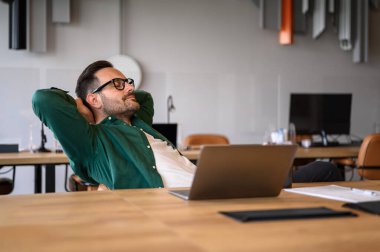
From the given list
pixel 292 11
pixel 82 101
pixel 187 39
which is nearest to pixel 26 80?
pixel 187 39

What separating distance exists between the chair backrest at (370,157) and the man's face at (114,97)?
2.68 metres

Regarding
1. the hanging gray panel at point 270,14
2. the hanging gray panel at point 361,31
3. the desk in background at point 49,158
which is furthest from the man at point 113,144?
the hanging gray panel at point 361,31

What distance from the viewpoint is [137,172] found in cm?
233

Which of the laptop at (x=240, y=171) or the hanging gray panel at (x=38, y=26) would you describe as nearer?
the laptop at (x=240, y=171)

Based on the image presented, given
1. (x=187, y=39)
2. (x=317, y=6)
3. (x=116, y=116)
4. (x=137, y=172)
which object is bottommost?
(x=137, y=172)

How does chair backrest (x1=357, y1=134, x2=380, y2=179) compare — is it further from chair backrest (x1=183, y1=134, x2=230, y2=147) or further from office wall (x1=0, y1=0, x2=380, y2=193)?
office wall (x1=0, y1=0, x2=380, y2=193)

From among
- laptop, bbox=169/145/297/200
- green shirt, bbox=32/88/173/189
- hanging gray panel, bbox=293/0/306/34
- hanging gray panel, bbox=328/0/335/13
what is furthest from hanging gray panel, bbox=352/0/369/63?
laptop, bbox=169/145/297/200

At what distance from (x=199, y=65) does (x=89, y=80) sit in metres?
4.54

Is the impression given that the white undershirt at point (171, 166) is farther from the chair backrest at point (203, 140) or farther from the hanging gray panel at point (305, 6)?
the hanging gray panel at point (305, 6)

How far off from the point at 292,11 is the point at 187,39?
141 centimetres

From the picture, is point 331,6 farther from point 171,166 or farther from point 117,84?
point 171,166

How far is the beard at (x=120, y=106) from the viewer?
8.91 feet

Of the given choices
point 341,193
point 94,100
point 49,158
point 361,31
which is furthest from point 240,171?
point 361,31

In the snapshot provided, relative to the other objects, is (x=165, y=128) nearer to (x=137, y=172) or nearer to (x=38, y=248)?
(x=137, y=172)
